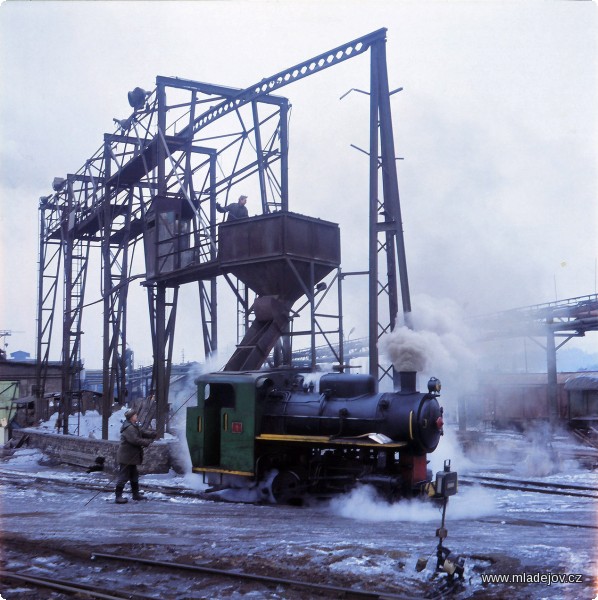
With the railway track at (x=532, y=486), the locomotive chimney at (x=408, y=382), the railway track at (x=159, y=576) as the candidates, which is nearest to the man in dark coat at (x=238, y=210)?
the locomotive chimney at (x=408, y=382)

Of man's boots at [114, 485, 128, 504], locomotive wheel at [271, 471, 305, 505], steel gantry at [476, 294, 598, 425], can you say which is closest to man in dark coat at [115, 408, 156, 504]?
man's boots at [114, 485, 128, 504]

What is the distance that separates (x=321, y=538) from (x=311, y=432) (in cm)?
246

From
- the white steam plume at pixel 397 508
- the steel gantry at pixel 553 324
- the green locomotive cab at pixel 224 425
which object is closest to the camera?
the white steam plume at pixel 397 508

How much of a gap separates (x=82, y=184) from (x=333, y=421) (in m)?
19.2

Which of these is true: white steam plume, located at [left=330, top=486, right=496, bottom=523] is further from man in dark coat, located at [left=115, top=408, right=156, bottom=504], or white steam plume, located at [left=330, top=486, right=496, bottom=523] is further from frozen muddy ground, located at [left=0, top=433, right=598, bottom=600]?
man in dark coat, located at [left=115, top=408, right=156, bottom=504]

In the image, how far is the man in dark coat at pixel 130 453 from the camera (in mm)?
10750

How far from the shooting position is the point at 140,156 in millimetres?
18797

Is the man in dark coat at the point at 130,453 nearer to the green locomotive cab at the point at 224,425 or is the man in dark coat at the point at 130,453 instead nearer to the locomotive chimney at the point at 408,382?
the green locomotive cab at the point at 224,425

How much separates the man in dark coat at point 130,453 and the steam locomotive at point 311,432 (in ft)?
3.00

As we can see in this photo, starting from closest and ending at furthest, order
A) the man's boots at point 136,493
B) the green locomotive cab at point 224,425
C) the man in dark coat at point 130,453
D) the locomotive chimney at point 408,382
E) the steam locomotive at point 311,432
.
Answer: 1. the steam locomotive at point 311,432
2. the locomotive chimney at point 408,382
3. the green locomotive cab at point 224,425
4. the man in dark coat at point 130,453
5. the man's boots at point 136,493

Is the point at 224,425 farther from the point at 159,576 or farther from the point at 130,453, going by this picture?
the point at 159,576

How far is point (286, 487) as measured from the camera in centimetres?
1042

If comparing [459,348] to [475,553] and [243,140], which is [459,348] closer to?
[475,553]

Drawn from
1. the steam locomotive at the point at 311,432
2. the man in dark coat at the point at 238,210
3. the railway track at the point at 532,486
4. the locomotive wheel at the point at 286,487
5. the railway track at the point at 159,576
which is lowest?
the railway track at the point at 159,576
